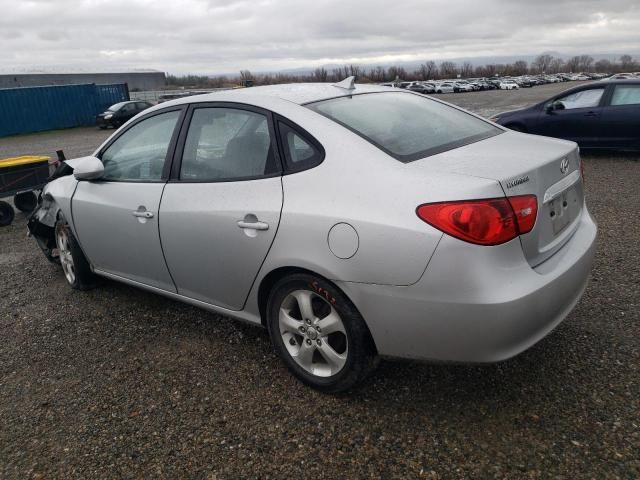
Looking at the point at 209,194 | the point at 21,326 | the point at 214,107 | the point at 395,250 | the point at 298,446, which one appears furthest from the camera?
the point at 21,326

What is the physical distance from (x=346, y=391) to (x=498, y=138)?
164 cm

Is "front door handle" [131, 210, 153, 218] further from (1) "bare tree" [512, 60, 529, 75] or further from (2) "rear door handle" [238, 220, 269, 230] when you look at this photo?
(1) "bare tree" [512, 60, 529, 75]

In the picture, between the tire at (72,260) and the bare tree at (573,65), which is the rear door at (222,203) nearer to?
the tire at (72,260)

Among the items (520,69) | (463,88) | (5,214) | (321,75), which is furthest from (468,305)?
(520,69)

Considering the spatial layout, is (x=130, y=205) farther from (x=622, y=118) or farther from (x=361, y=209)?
(x=622, y=118)

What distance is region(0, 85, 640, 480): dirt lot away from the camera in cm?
222

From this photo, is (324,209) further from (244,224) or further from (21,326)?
(21,326)

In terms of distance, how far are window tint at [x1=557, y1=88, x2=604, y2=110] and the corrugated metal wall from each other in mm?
24940

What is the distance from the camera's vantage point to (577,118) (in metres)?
9.01

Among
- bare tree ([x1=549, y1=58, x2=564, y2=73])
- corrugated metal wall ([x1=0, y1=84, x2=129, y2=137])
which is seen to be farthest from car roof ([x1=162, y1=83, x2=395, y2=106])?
bare tree ([x1=549, y1=58, x2=564, y2=73])

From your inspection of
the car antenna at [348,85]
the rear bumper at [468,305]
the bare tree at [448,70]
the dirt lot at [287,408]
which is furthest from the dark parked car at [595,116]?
the bare tree at [448,70]

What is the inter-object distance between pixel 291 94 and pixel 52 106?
27.9 meters

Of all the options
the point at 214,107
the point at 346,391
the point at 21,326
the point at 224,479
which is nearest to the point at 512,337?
the point at 346,391

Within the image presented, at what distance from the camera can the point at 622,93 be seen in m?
8.77
